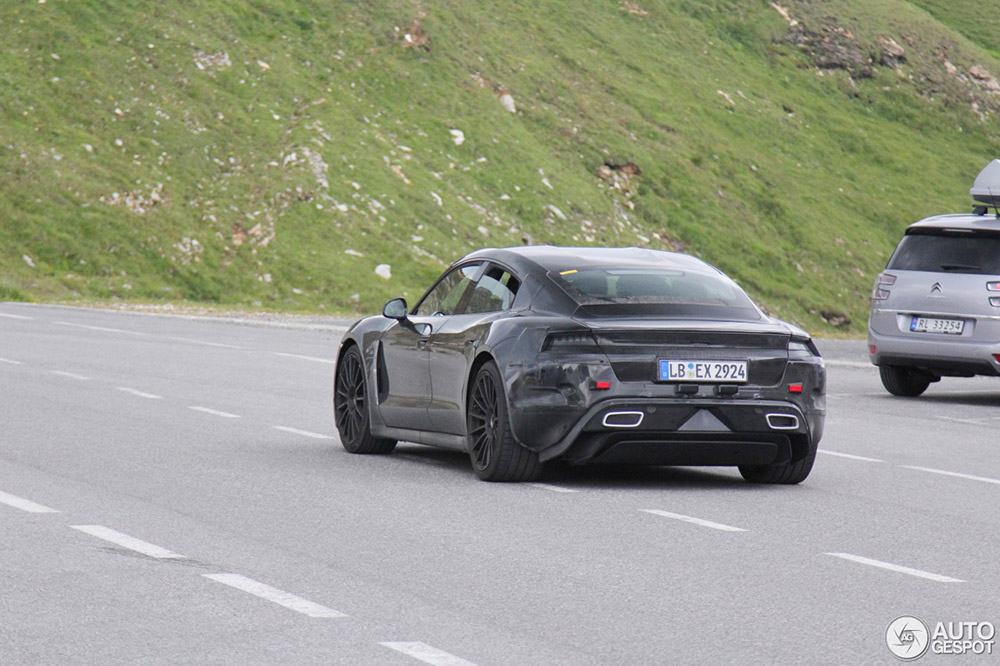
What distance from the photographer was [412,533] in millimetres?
8289

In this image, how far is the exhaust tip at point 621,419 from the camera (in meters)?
9.77

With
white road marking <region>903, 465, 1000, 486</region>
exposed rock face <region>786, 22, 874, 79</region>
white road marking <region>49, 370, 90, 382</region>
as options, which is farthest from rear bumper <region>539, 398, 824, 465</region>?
exposed rock face <region>786, 22, 874, 79</region>

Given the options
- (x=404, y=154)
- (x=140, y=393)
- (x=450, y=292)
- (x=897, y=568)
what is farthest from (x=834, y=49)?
(x=897, y=568)

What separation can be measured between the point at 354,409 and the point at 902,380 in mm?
8957

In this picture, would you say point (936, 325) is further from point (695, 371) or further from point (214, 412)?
point (695, 371)

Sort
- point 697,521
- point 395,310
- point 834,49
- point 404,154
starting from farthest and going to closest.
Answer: point 834,49
point 404,154
point 395,310
point 697,521

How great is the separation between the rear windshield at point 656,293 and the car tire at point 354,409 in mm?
2010

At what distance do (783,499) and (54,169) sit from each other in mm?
38469

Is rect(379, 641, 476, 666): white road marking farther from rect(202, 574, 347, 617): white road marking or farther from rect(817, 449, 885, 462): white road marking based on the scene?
rect(817, 449, 885, 462): white road marking

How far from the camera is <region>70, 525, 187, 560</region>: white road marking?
7504mm

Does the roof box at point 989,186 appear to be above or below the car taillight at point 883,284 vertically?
above

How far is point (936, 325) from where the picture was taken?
59.6ft

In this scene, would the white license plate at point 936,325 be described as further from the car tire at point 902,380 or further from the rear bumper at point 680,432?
the rear bumper at point 680,432

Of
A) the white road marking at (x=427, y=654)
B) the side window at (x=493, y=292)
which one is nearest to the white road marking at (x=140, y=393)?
the side window at (x=493, y=292)
